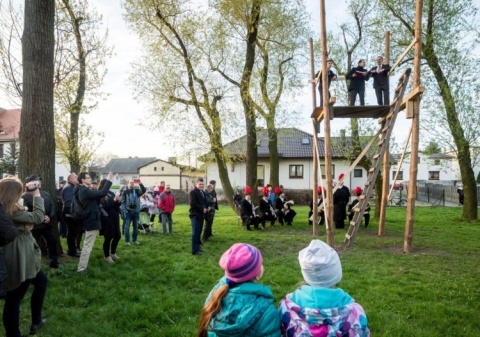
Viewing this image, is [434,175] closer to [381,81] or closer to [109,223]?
[381,81]

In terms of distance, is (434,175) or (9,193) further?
A: (434,175)

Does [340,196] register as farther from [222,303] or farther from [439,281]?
[222,303]

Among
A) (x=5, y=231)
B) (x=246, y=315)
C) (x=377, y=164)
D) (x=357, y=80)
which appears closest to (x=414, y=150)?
(x=377, y=164)

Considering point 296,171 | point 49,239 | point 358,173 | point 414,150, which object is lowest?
point 49,239

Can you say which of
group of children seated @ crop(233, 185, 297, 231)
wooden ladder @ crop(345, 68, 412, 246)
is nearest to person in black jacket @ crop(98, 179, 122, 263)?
wooden ladder @ crop(345, 68, 412, 246)

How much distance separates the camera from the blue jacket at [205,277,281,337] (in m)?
2.35

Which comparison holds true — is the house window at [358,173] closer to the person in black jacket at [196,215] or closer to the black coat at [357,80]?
the black coat at [357,80]

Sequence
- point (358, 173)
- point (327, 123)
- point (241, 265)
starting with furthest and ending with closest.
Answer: point (358, 173)
point (327, 123)
point (241, 265)

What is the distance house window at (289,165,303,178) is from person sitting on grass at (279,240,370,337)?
118 feet

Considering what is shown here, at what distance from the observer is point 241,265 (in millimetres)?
2459

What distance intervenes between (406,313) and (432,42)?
14.4 m

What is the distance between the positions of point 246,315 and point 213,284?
4263 millimetres

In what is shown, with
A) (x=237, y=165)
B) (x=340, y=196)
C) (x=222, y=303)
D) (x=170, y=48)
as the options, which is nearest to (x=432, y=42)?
(x=340, y=196)

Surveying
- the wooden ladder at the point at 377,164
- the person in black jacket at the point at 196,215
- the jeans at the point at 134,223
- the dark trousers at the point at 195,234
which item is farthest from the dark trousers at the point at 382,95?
the jeans at the point at 134,223
